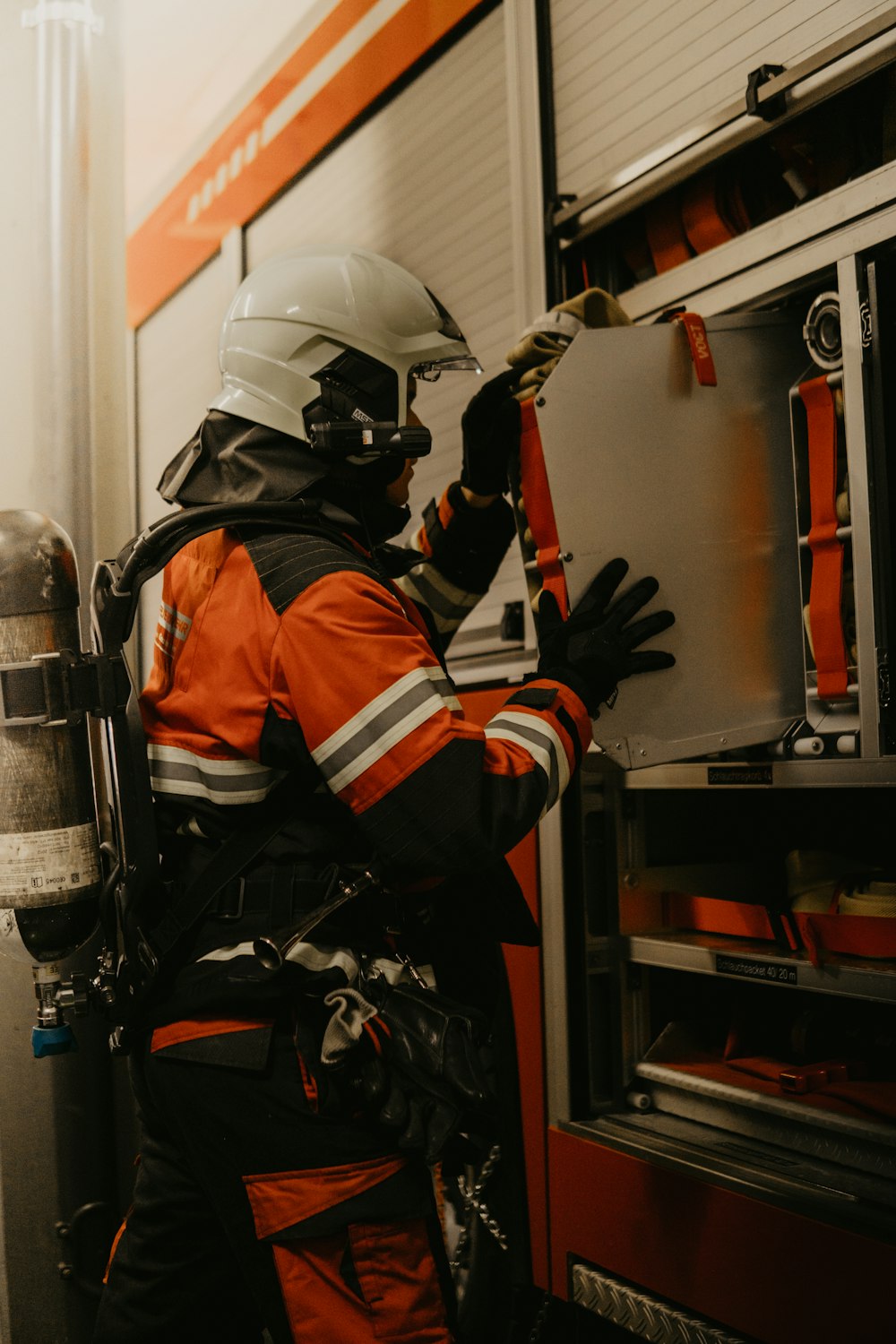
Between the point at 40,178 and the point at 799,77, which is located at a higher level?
the point at 40,178

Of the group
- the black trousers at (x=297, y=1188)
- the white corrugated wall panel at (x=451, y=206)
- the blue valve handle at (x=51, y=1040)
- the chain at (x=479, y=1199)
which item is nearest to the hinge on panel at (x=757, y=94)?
the white corrugated wall panel at (x=451, y=206)

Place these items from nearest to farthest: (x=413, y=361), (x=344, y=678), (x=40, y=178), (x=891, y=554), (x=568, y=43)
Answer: (x=344, y=678) < (x=891, y=554) < (x=413, y=361) < (x=568, y=43) < (x=40, y=178)

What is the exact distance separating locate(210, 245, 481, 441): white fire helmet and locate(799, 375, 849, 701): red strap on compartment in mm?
727

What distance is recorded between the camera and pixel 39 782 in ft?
6.73

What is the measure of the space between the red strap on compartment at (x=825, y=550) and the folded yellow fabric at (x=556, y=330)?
1.46ft

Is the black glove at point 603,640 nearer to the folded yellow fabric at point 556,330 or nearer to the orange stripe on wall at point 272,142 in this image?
the folded yellow fabric at point 556,330

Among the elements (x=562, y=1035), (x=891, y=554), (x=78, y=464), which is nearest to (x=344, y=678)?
(x=891, y=554)

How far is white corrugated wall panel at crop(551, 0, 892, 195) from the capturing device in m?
2.12

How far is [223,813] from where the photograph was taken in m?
1.95

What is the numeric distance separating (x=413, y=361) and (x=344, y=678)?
2.50 feet

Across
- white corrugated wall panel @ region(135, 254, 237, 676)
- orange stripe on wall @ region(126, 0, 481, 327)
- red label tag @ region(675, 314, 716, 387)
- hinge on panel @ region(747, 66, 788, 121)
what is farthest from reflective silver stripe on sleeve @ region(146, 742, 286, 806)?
white corrugated wall panel @ region(135, 254, 237, 676)

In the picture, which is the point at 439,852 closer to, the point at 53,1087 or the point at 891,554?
the point at 891,554

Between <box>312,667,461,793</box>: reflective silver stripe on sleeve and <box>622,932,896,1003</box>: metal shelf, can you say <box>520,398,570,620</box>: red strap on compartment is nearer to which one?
<box>312,667,461,793</box>: reflective silver stripe on sleeve

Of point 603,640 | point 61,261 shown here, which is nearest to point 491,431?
point 603,640
